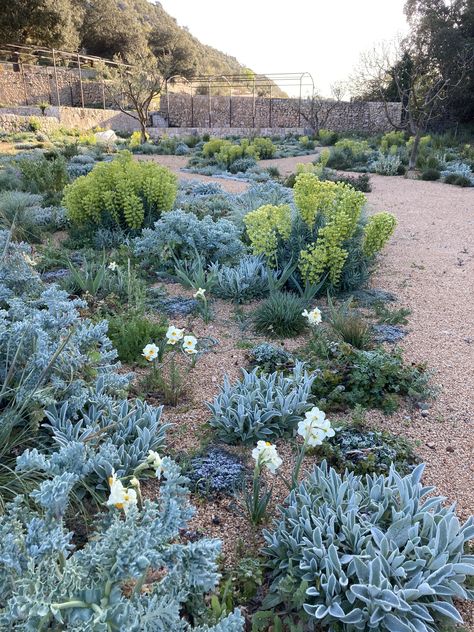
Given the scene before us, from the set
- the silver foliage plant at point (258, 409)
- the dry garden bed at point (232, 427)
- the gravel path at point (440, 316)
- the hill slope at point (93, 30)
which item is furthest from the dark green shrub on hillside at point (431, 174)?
the hill slope at point (93, 30)

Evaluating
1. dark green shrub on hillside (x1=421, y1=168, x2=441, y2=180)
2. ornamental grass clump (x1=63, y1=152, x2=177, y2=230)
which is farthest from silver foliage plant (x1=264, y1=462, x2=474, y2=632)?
dark green shrub on hillside (x1=421, y1=168, x2=441, y2=180)

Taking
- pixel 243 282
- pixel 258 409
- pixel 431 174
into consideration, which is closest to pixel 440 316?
pixel 243 282

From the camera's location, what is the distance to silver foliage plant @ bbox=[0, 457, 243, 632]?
1.12m

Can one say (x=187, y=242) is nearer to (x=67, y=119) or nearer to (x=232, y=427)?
(x=232, y=427)

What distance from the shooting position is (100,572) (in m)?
1.27

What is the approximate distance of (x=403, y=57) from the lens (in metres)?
22.0

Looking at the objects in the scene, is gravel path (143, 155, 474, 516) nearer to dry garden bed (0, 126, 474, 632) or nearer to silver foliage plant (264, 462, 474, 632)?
dry garden bed (0, 126, 474, 632)

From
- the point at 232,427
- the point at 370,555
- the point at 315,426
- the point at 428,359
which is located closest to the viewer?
the point at 370,555

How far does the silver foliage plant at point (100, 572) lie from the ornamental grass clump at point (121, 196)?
465 cm

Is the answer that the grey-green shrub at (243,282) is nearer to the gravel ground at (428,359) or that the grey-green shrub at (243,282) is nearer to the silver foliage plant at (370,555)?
the gravel ground at (428,359)

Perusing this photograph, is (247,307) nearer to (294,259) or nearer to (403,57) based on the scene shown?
(294,259)

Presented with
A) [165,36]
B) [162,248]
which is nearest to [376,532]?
[162,248]

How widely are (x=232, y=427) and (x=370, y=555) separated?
39.3 inches

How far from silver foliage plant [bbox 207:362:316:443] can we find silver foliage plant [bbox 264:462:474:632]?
21.0 inches
